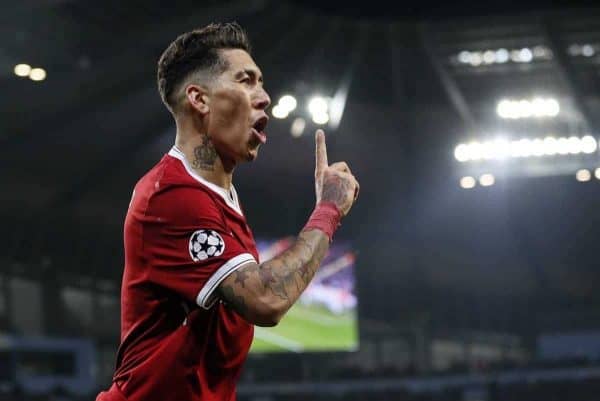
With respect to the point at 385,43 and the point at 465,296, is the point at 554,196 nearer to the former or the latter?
the point at 465,296

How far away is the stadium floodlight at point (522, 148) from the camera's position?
2033 centimetres

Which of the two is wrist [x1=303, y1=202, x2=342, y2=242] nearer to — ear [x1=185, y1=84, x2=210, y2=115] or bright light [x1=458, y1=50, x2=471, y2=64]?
ear [x1=185, y1=84, x2=210, y2=115]

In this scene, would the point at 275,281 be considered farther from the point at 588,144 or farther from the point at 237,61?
the point at 588,144

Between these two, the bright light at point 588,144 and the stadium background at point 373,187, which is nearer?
the stadium background at point 373,187

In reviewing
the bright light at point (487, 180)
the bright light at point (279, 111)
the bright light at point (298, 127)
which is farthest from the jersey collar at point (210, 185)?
the bright light at point (487, 180)

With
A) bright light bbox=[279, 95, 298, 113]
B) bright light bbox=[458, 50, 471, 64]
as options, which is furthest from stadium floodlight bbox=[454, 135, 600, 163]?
bright light bbox=[279, 95, 298, 113]

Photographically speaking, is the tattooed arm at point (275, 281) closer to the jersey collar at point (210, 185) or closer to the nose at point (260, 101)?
the jersey collar at point (210, 185)

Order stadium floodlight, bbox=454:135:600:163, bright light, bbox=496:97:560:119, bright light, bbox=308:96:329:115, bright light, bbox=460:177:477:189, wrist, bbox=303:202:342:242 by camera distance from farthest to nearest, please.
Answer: bright light, bbox=460:177:477:189, stadium floodlight, bbox=454:135:600:163, bright light, bbox=496:97:560:119, bright light, bbox=308:96:329:115, wrist, bbox=303:202:342:242

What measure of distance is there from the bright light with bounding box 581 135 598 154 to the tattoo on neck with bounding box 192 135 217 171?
18.1 m

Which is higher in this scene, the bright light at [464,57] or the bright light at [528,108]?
the bright light at [464,57]

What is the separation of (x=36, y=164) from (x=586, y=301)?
39.3 ft

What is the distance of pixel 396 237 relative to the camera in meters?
22.8

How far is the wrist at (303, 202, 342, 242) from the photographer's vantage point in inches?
103

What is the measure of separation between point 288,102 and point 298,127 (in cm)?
62
